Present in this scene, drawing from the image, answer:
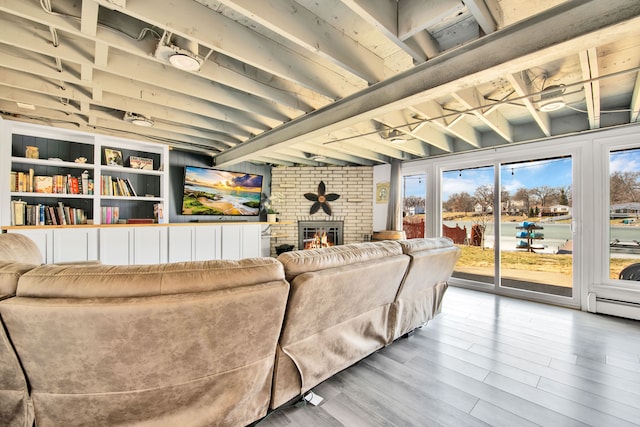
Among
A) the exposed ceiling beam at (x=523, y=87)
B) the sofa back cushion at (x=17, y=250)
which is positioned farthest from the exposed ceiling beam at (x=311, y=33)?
the sofa back cushion at (x=17, y=250)

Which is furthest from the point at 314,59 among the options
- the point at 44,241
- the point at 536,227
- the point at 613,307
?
the point at 613,307

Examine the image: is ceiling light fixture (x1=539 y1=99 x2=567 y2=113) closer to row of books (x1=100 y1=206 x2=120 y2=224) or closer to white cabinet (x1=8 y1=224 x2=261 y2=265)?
white cabinet (x1=8 y1=224 x2=261 y2=265)

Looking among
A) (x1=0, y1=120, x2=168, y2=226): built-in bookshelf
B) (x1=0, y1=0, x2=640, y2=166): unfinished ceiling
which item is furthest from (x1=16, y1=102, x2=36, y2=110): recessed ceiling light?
(x1=0, y1=120, x2=168, y2=226): built-in bookshelf

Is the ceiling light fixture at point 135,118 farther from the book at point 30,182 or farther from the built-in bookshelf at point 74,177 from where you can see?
the book at point 30,182

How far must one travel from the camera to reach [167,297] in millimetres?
1013

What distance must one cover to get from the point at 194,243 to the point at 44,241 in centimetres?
169

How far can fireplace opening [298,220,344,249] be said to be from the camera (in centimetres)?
554

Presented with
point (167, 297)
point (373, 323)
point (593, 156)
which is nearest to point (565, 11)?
point (373, 323)

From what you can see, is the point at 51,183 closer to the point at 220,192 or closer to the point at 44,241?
the point at 44,241

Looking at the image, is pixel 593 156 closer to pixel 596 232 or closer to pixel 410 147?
pixel 596 232

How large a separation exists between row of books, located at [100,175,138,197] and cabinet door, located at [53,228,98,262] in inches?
24.0

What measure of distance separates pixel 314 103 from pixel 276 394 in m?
2.53

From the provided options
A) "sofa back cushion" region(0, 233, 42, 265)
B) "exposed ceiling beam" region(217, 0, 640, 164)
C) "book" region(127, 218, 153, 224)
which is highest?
"exposed ceiling beam" region(217, 0, 640, 164)

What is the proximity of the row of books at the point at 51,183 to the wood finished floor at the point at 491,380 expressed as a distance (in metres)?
3.85
